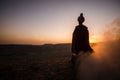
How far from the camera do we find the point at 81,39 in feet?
30.9

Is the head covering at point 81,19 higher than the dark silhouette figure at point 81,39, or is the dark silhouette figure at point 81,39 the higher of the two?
the head covering at point 81,19

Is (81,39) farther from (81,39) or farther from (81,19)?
(81,19)

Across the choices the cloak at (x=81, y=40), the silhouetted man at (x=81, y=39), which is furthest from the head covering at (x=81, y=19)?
the cloak at (x=81, y=40)

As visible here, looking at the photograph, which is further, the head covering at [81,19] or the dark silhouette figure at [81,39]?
the dark silhouette figure at [81,39]

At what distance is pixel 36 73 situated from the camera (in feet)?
27.0

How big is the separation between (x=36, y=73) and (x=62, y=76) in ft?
4.69

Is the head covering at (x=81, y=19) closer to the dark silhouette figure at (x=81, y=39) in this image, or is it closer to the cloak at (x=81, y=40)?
the dark silhouette figure at (x=81, y=39)

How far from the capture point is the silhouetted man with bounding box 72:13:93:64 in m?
9.32

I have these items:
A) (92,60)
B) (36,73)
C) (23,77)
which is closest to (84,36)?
(92,60)

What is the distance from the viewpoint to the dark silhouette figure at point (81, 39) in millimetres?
9320

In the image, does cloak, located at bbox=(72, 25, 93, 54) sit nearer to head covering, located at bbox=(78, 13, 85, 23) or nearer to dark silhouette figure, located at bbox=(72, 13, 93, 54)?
dark silhouette figure, located at bbox=(72, 13, 93, 54)

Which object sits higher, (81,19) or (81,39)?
(81,19)

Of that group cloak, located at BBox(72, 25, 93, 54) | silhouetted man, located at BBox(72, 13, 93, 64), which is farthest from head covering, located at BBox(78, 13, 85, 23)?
cloak, located at BBox(72, 25, 93, 54)

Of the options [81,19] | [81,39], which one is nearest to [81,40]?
[81,39]
